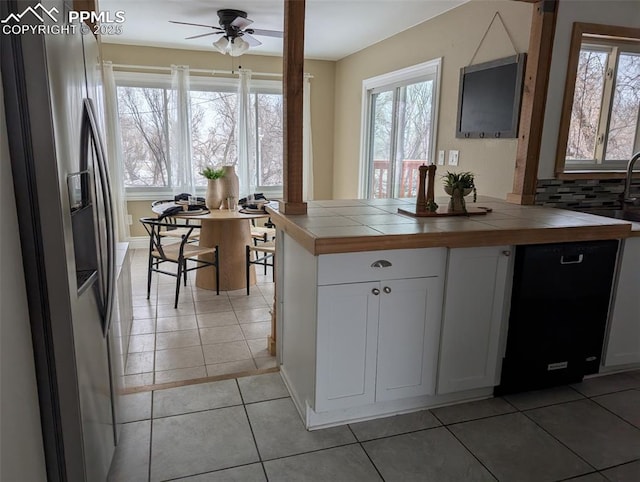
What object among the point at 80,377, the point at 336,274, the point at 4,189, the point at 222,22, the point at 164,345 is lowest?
the point at 164,345

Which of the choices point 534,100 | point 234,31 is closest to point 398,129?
point 234,31

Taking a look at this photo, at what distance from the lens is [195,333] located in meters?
3.21

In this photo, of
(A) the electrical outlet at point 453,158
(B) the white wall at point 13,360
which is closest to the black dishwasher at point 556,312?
(A) the electrical outlet at point 453,158

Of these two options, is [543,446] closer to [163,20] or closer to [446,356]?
[446,356]

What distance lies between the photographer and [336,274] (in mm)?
1919

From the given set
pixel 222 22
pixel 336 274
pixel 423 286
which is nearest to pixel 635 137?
pixel 423 286

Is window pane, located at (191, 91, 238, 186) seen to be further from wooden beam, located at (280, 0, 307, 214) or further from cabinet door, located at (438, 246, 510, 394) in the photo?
cabinet door, located at (438, 246, 510, 394)

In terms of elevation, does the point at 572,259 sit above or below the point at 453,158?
below

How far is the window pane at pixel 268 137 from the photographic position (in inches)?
232

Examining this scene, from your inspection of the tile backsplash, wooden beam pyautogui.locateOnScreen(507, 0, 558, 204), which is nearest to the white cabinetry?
wooden beam pyautogui.locateOnScreen(507, 0, 558, 204)

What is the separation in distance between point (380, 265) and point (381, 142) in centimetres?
355

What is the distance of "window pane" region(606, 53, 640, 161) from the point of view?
3.16m

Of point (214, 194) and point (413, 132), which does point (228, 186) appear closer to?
point (214, 194)

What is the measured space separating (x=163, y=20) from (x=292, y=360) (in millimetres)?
3521
